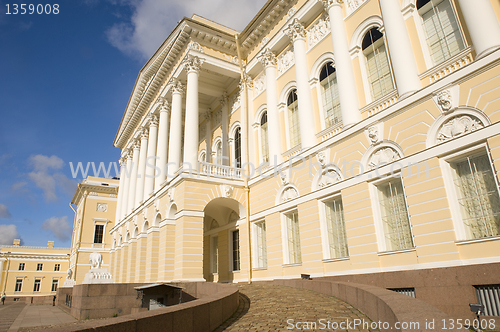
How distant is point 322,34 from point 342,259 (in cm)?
881

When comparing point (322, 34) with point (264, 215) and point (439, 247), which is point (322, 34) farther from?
point (439, 247)

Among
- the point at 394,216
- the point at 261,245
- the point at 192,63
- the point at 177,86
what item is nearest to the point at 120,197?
the point at 177,86

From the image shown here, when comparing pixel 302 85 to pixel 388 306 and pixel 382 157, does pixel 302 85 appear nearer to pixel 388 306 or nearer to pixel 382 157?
pixel 382 157

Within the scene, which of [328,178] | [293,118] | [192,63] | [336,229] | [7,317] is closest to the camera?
[336,229]

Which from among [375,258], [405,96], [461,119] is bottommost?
[375,258]

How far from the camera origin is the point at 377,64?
1198 centimetres

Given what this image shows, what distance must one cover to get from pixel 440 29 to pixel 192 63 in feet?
38.7

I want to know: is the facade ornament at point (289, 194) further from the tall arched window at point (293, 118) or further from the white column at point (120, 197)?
the white column at point (120, 197)

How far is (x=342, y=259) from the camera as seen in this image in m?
11.7

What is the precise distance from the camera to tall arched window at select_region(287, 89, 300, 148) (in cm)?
→ 1549

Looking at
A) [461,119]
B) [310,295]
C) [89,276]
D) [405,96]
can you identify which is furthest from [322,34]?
[89,276]

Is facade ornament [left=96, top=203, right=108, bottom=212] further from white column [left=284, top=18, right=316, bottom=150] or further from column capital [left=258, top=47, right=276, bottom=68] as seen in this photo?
white column [left=284, top=18, right=316, bottom=150]

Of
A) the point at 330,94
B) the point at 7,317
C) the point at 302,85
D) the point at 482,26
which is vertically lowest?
the point at 7,317

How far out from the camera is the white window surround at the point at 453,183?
337 inches
